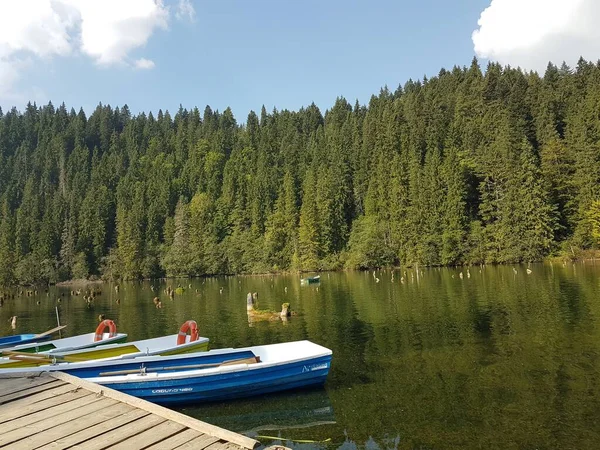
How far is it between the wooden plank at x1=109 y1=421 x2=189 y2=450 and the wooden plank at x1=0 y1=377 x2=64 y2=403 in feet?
11.9

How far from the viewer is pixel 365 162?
10519 cm

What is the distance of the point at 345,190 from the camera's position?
333 feet

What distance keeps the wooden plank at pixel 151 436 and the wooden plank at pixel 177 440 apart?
111 millimetres

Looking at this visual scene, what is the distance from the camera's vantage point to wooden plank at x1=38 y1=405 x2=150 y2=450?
654 cm

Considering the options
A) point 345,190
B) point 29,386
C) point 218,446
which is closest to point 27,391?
point 29,386

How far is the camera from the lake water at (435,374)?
10.7m

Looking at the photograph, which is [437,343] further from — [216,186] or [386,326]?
[216,186]

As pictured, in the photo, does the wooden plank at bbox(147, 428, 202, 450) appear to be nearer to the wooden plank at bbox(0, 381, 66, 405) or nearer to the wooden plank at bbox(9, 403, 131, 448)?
the wooden plank at bbox(9, 403, 131, 448)

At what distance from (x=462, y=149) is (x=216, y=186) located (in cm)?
6422

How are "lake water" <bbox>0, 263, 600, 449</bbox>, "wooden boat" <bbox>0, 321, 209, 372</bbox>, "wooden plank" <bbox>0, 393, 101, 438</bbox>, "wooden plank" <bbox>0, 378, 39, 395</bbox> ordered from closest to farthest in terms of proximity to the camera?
"wooden plank" <bbox>0, 393, 101, 438</bbox> < "wooden plank" <bbox>0, 378, 39, 395</bbox> < "lake water" <bbox>0, 263, 600, 449</bbox> < "wooden boat" <bbox>0, 321, 209, 372</bbox>

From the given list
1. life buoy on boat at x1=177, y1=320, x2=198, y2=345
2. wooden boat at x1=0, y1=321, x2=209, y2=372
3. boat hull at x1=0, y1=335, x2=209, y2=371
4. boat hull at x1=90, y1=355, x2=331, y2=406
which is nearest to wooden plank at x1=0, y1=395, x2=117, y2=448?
boat hull at x1=90, y1=355, x2=331, y2=406

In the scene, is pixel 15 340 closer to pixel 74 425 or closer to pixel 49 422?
pixel 49 422

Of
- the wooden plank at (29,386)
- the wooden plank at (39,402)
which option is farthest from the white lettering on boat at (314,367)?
the wooden plank at (29,386)

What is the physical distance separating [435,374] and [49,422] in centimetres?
1156
